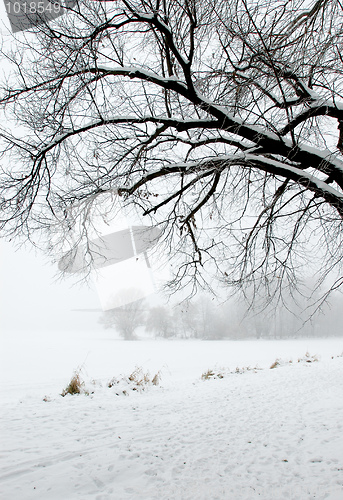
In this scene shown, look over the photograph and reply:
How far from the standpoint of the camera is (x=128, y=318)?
3844cm

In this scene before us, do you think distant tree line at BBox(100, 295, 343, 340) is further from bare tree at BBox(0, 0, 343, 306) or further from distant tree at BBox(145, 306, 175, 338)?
bare tree at BBox(0, 0, 343, 306)

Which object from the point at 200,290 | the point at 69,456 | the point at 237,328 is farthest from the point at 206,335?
the point at 69,456

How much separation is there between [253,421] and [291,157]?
3576 millimetres

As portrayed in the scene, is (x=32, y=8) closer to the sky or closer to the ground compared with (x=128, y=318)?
closer to the sky

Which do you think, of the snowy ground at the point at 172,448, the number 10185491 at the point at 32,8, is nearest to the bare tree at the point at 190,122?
the number 10185491 at the point at 32,8

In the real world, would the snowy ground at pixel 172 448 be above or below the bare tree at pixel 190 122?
below

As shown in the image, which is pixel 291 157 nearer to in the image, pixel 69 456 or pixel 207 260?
pixel 207 260

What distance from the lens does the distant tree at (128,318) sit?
126 ft

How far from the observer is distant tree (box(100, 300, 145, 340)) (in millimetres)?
38312

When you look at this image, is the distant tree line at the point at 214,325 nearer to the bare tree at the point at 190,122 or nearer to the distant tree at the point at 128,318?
the distant tree at the point at 128,318

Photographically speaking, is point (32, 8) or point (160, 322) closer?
point (32, 8)

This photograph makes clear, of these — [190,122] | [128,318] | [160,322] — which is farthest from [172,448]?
[128,318]

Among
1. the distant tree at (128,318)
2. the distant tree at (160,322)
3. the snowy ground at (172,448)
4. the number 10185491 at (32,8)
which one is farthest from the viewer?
the distant tree at (128,318)

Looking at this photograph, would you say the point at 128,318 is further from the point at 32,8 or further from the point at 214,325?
the point at 32,8
